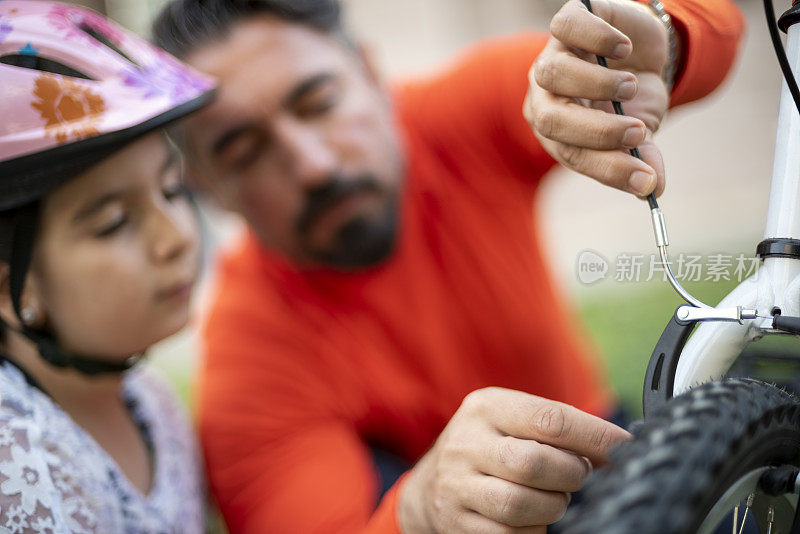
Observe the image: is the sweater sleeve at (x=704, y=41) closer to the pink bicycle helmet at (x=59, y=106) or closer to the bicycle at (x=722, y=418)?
the bicycle at (x=722, y=418)

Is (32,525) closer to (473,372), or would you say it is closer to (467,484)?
(467,484)

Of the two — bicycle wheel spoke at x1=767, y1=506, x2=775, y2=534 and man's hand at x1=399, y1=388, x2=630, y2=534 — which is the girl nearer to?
man's hand at x1=399, y1=388, x2=630, y2=534

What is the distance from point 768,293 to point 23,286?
0.59m

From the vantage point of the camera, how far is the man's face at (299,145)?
83 centimetres

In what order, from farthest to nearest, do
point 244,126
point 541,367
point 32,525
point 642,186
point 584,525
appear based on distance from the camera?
point 541,367 < point 244,126 < point 32,525 < point 642,186 < point 584,525

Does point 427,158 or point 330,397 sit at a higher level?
point 427,158

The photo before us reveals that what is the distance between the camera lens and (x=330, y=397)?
3.11 feet

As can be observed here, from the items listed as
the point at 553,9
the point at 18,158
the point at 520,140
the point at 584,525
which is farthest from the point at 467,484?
the point at 520,140

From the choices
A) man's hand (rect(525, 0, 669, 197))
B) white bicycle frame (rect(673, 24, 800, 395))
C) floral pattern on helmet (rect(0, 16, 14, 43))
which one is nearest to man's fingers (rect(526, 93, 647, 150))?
man's hand (rect(525, 0, 669, 197))

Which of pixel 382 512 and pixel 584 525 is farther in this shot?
pixel 382 512

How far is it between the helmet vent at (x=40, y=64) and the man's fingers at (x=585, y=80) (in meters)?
0.43

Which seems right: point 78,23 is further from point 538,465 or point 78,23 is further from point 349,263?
point 538,465

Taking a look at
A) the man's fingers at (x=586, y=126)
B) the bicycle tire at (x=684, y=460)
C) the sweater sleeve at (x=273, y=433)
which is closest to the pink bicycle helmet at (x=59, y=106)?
the sweater sleeve at (x=273, y=433)

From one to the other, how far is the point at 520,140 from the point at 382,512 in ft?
1.70
